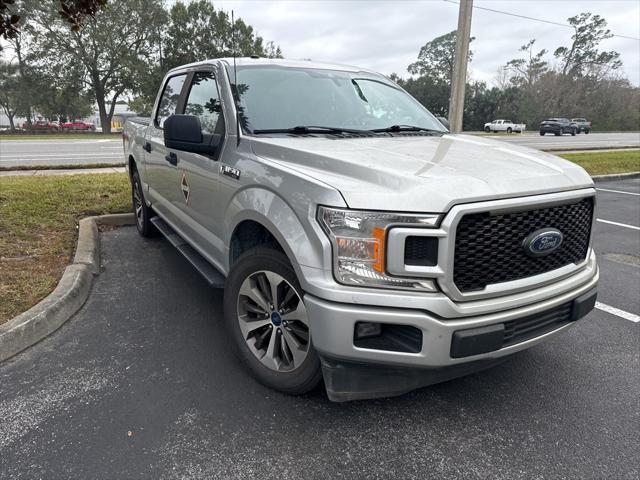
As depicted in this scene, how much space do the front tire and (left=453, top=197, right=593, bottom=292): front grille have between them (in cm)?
79

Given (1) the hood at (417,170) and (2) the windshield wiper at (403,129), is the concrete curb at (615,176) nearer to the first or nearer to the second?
(2) the windshield wiper at (403,129)

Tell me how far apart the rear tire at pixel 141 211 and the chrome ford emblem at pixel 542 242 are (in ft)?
14.4

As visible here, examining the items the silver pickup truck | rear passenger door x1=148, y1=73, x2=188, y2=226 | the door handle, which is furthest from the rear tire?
the silver pickup truck

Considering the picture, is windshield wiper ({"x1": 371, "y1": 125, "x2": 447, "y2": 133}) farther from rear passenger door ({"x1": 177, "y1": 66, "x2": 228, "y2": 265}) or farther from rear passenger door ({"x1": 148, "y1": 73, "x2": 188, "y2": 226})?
rear passenger door ({"x1": 148, "y1": 73, "x2": 188, "y2": 226})

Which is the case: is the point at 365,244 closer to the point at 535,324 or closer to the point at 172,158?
the point at 535,324

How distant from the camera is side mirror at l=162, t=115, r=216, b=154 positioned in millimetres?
2953

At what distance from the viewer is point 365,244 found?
79.9 inches

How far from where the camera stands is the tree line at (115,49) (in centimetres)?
3994

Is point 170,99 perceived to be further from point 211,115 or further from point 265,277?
point 265,277

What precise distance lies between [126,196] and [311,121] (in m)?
5.08

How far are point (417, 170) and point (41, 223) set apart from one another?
5096 millimetres

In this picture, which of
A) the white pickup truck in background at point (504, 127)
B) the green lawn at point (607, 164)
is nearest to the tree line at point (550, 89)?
the white pickup truck in background at point (504, 127)

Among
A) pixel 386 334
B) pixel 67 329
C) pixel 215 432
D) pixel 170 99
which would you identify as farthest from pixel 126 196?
pixel 386 334

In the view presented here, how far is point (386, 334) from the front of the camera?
6.95ft
